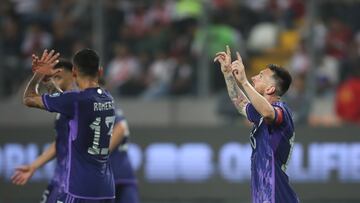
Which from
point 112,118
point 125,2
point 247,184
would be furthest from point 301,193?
point 112,118

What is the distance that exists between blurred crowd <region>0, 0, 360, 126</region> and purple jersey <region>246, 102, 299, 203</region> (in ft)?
25.3

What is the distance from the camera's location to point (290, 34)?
1667 cm

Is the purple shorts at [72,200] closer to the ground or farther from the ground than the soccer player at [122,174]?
closer to the ground

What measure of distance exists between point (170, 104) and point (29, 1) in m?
2.97

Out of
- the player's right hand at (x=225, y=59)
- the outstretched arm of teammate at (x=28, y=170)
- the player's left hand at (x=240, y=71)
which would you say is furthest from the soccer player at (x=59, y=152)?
the player's left hand at (x=240, y=71)

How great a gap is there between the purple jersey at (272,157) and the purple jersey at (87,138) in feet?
4.49

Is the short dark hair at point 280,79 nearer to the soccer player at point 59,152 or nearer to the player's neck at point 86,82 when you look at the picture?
the player's neck at point 86,82

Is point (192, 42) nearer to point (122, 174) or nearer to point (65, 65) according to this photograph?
point (122, 174)

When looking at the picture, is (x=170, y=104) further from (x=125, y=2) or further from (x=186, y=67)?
(x=125, y=2)

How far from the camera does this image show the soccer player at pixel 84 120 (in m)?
8.89

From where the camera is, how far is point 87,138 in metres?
→ 9.02

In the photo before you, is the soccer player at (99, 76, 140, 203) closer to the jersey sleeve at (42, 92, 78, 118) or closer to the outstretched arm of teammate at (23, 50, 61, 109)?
the outstretched arm of teammate at (23, 50, 61, 109)

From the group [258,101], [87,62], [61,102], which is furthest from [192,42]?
[258,101]

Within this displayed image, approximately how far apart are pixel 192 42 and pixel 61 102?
8008 millimetres
